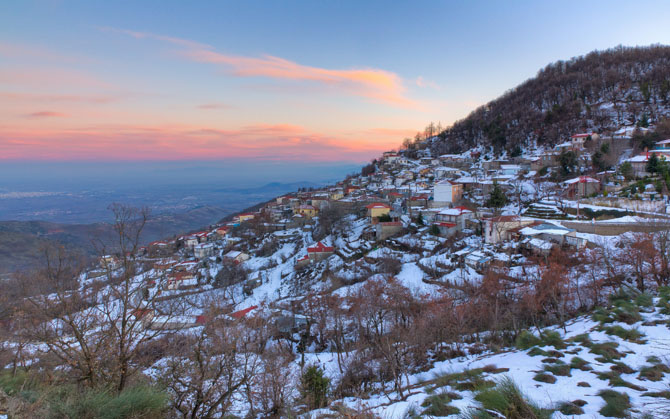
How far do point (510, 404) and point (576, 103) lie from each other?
73.2m

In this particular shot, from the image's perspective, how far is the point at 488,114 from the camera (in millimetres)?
79750

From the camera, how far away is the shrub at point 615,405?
378 cm

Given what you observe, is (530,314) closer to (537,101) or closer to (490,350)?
(490,350)

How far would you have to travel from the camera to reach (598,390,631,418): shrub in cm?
378

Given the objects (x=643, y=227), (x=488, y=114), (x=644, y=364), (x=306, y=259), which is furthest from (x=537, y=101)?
(x=644, y=364)

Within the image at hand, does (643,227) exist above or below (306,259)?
above

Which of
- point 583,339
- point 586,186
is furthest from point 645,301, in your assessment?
point 586,186

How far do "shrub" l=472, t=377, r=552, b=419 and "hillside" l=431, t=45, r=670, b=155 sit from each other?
56.6 meters

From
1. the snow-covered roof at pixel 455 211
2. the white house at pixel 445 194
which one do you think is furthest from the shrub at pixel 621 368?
the white house at pixel 445 194

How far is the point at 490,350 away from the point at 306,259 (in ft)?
66.7

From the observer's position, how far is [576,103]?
187ft

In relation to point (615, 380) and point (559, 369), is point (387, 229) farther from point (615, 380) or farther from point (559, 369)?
point (615, 380)

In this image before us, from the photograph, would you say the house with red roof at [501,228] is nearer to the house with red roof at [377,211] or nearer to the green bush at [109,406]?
the house with red roof at [377,211]

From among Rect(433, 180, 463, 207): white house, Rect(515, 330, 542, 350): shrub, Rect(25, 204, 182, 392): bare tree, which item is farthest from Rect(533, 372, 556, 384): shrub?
Rect(433, 180, 463, 207): white house
